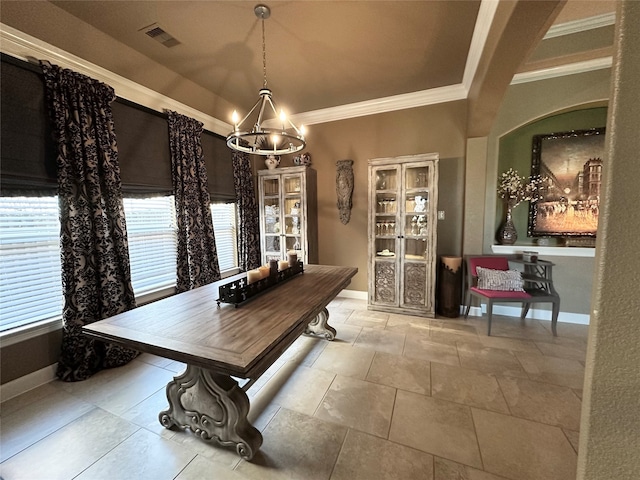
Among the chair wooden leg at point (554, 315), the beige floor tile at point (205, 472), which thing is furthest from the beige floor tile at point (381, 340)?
the chair wooden leg at point (554, 315)

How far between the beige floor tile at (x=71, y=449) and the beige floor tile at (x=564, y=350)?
363cm

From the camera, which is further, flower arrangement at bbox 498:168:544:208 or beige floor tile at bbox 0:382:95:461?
flower arrangement at bbox 498:168:544:208

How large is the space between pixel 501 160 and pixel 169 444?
14.8ft

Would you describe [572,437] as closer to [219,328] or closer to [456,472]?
[456,472]

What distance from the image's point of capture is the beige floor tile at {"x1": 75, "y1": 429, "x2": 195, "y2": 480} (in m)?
1.39

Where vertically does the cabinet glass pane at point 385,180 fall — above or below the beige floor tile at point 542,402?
above

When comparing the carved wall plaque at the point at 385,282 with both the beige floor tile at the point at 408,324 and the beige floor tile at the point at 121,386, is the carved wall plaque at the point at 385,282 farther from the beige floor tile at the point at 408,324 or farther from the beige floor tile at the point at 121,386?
the beige floor tile at the point at 121,386

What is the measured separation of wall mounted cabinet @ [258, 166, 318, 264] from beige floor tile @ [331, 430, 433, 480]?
2.63 m

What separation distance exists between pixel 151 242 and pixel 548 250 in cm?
488

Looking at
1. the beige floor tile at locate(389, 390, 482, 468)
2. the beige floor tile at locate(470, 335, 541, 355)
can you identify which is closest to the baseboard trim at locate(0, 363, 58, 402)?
the beige floor tile at locate(389, 390, 482, 468)

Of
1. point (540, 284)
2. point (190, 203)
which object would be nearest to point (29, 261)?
point (190, 203)

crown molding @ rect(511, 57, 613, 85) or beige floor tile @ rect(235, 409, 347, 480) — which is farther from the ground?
crown molding @ rect(511, 57, 613, 85)

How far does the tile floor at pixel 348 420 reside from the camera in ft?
4.65

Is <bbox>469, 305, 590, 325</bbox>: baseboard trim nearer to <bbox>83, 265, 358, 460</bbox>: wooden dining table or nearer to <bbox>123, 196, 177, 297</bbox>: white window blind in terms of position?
<bbox>83, 265, 358, 460</bbox>: wooden dining table
